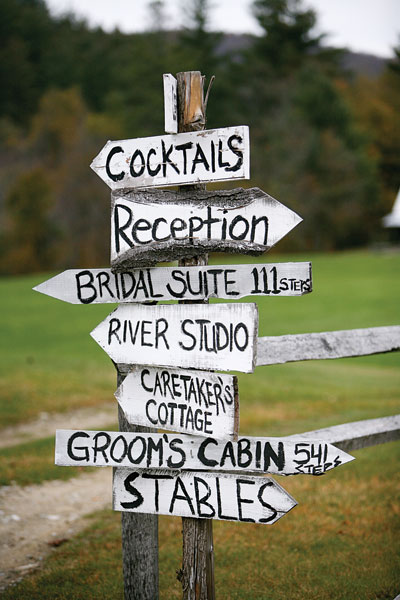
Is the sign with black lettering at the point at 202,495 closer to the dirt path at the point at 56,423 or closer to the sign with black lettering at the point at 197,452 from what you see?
the sign with black lettering at the point at 197,452

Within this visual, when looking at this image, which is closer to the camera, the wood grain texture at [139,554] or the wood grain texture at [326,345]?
the wood grain texture at [139,554]

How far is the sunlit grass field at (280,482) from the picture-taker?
4.00 meters

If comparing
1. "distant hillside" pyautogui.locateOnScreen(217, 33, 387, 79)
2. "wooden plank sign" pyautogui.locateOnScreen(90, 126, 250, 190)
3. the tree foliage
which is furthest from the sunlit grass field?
"distant hillside" pyautogui.locateOnScreen(217, 33, 387, 79)

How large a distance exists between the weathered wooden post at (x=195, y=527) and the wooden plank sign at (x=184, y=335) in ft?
0.50

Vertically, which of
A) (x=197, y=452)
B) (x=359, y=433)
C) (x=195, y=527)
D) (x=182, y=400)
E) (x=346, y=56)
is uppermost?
(x=346, y=56)

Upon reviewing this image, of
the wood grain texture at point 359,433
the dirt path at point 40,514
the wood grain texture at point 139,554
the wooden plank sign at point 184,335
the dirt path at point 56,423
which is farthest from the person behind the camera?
the dirt path at point 56,423

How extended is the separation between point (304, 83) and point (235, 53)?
6.19 metres

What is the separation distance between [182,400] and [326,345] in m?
1.49

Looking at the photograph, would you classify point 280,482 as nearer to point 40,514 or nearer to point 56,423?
point 40,514

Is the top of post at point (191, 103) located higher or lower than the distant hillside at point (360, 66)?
lower

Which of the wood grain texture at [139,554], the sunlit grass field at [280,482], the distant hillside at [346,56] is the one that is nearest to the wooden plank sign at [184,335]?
the wood grain texture at [139,554]

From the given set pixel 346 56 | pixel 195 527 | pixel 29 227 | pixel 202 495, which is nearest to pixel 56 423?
pixel 195 527

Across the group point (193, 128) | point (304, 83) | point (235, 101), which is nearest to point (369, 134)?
point (304, 83)

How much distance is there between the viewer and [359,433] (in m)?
4.30
